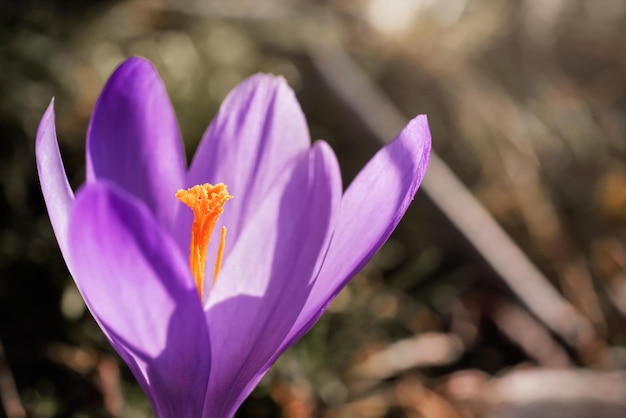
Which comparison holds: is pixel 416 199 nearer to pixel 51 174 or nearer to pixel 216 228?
pixel 216 228

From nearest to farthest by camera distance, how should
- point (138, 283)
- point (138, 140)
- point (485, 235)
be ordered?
point (138, 283)
point (138, 140)
point (485, 235)

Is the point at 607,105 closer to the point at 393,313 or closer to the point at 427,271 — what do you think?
the point at 427,271

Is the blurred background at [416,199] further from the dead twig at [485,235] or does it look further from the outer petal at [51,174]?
the outer petal at [51,174]

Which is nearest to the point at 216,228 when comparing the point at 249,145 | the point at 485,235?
the point at 249,145

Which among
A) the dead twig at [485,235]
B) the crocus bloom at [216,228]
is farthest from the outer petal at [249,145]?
the dead twig at [485,235]

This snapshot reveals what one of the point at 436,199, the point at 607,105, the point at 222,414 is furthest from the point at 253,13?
the point at 222,414

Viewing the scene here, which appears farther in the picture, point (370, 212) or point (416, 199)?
point (416, 199)
